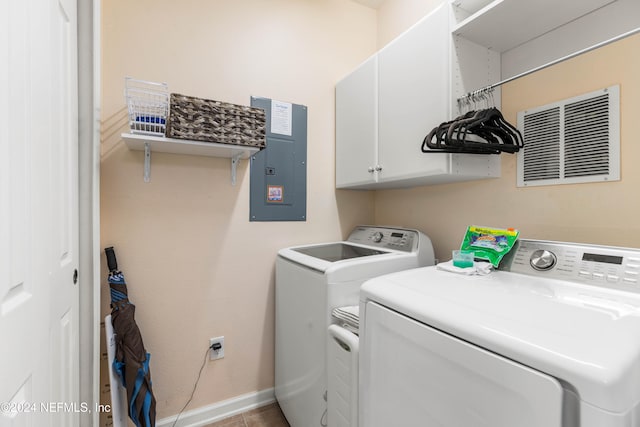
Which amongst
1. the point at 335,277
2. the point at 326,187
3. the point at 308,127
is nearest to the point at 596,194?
the point at 335,277

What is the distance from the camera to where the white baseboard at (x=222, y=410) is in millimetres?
1700

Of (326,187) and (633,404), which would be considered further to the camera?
(326,187)

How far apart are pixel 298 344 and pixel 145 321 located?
89cm

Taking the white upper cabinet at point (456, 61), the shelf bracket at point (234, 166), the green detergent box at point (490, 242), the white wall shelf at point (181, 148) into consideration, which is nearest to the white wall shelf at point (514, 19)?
the white upper cabinet at point (456, 61)

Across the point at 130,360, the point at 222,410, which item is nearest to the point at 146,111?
the point at 130,360

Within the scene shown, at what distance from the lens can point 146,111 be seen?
4.68 feet

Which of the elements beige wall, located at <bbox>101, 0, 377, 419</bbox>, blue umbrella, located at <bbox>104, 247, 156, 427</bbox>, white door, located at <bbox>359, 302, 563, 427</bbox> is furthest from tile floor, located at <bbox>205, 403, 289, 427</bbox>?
white door, located at <bbox>359, 302, 563, 427</bbox>

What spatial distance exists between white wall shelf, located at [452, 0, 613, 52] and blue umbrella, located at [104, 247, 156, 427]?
2088 millimetres

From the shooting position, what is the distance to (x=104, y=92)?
1.52m

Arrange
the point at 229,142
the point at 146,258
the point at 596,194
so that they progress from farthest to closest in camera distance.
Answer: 1. the point at 146,258
2. the point at 229,142
3. the point at 596,194

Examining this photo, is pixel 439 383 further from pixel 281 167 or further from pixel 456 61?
pixel 281 167

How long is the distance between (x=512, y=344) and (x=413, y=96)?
1.30 metres

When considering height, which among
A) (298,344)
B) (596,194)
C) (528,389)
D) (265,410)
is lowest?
(265,410)

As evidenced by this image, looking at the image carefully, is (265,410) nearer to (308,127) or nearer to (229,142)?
(229,142)
